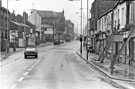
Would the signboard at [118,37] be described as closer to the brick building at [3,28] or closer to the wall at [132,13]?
the wall at [132,13]

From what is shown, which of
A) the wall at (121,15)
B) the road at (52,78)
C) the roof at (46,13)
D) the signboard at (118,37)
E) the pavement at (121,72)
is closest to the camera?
the road at (52,78)

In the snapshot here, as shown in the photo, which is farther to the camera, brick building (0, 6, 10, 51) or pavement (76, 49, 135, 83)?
brick building (0, 6, 10, 51)

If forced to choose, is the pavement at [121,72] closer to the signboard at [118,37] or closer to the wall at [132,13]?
the signboard at [118,37]

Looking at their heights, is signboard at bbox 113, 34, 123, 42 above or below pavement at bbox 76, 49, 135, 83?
above

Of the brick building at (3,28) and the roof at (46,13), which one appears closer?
the brick building at (3,28)

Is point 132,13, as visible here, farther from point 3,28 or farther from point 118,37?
point 3,28

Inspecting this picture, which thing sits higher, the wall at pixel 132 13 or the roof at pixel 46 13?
the roof at pixel 46 13

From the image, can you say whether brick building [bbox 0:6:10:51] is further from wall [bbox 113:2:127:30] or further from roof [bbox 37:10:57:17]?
roof [bbox 37:10:57:17]

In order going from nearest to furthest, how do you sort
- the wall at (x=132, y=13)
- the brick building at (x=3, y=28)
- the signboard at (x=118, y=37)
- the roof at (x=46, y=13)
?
the signboard at (x=118, y=37) < the wall at (x=132, y=13) < the brick building at (x=3, y=28) < the roof at (x=46, y=13)

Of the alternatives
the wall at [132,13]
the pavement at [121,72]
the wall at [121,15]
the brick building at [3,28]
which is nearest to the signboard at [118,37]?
the pavement at [121,72]

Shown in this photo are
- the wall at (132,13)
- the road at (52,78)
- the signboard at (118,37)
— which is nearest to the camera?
the road at (52,78)

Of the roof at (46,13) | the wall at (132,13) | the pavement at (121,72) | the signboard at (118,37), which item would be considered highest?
the roof at (46,13)

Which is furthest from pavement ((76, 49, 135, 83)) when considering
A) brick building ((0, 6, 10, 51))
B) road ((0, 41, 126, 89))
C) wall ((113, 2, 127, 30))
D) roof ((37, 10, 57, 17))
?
roof ((37, 10, 57, 17))

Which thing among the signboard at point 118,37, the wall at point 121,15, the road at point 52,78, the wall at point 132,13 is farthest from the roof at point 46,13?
the signboard at point 118,37
